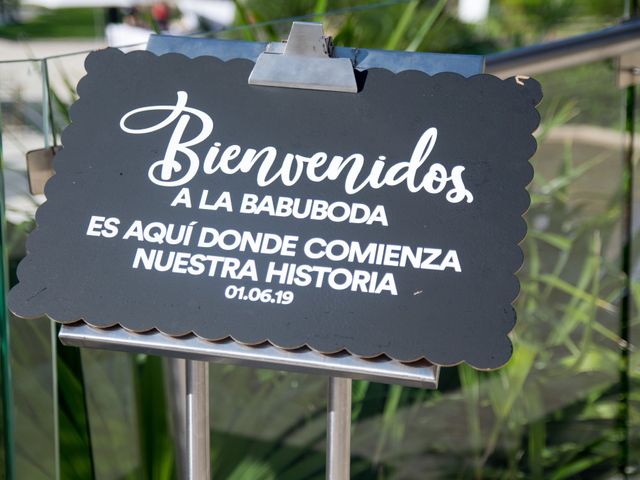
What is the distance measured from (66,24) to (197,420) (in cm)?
1140

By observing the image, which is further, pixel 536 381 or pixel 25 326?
pixel 536 381

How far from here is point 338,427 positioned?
4.11 ft

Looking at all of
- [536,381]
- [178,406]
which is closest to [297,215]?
[178,406]

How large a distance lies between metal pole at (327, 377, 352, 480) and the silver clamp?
377 mm

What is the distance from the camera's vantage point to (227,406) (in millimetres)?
2125

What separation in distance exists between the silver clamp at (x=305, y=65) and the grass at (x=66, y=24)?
962 cm

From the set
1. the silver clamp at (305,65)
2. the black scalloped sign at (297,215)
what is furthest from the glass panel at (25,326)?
the silver clamp at (305,65)

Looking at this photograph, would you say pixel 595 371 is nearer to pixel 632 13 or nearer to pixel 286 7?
pixel 632 13

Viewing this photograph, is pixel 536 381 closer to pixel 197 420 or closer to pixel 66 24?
pixel 197 420

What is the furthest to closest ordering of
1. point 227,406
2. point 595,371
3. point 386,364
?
point 595,371, point 227,406, point 386,364

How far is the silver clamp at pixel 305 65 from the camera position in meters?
1.20

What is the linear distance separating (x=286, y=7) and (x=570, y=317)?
8.60ft

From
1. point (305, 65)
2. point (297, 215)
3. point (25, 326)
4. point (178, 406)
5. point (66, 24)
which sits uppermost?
point (66, 24)

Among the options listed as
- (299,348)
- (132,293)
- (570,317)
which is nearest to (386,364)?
(299,348)
